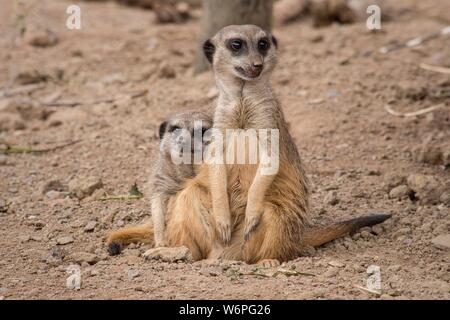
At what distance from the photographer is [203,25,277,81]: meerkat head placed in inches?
158

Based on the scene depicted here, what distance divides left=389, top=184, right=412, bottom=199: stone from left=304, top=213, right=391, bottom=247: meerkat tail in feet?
2.00

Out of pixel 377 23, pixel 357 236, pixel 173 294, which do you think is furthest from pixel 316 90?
pixel 173 294

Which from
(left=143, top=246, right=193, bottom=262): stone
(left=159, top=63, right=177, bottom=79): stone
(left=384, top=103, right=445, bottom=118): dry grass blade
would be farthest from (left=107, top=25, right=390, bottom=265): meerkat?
(left=159, top=63, right=177, bottom=79): stone

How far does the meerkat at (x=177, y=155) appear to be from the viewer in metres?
4.46

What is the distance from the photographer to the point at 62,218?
4.66 meters

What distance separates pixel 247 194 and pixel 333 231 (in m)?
0.50

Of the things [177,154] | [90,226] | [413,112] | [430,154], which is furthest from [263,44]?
[413,112]

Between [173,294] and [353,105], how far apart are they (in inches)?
125

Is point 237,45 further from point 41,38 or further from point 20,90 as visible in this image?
point 41,38

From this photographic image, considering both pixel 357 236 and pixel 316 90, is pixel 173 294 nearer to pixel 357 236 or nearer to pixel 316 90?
pixel 357 236

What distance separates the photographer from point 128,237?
4.30 m

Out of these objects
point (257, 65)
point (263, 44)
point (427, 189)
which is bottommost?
point (427, 189)

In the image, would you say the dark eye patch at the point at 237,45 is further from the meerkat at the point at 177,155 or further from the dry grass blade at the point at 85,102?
the dry grass blade at the point at 85,102

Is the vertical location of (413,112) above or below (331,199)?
above
